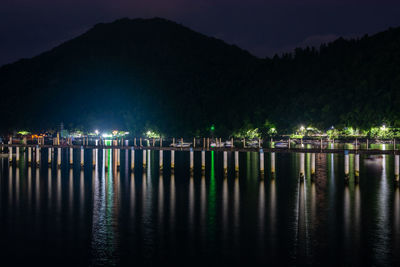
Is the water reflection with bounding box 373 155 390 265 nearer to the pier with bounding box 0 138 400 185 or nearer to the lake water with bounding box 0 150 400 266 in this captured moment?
the lake water with bounding box 0 150 400 266

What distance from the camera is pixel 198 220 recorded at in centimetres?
3183

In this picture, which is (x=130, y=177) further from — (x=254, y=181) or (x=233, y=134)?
(x=233, y=134)

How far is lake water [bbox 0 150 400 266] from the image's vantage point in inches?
953

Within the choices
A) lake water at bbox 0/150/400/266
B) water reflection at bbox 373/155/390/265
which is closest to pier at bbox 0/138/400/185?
lake water at bbox 0/150/400/266

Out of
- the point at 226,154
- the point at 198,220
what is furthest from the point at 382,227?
the point at 226,154

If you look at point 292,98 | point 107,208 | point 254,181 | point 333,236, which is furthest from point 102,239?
point 292,98

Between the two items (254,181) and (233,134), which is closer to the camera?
(254,181)

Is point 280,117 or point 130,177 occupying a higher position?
point 280,117

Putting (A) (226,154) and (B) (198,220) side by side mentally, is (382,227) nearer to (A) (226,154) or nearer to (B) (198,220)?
(B) (198,220)

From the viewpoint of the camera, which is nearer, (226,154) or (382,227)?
(382,227)

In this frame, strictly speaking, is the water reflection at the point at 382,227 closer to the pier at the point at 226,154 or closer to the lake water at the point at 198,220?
the lake water at the point at 198,220

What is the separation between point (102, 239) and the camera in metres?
26.9

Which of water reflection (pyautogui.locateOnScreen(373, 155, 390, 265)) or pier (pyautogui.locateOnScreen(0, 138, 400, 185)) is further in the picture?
pier (pyautogui.locateOnScreen(0, 138, 400, 185))

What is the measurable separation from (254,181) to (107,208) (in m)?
18.6
